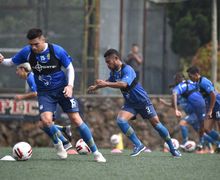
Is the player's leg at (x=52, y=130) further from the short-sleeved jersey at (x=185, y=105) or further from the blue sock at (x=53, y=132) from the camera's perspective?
the short-sleeved jersey at (x=185, y=105)

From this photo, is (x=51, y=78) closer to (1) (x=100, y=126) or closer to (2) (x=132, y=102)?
(2) (x=132, y=102)

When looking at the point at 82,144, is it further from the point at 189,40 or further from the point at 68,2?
the point at 189,40

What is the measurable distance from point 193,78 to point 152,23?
22.4 feet

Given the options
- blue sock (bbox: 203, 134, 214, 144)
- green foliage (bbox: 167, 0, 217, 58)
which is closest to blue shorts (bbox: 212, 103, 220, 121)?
blue sock (bbox: 203, 134, 214, 144)

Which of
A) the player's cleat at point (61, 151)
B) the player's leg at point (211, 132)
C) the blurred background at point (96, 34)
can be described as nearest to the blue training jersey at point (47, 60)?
the player's cleat at point (61, 151)

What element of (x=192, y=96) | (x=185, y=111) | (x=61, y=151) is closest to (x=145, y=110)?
(x=61, y=151)

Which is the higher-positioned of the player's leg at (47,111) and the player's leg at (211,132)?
the player's leg at (47,111)

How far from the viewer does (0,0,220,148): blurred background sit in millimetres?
24266

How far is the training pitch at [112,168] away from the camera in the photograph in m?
13.3

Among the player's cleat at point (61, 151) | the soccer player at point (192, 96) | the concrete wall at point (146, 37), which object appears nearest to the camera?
the player's cleat at point (61, 151)

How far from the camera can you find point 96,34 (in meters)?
24.6

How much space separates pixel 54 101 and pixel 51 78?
40 cm

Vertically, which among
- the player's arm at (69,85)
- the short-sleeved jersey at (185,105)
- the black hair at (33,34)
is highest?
the black hair at (33,34)

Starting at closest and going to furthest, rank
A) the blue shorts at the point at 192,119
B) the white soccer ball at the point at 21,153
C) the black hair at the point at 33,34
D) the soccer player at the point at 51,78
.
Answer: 1. the black hair at the point at 33,34
2. the soccer player at the point at 51,78
3. the white soccer ball at the point at 21,153
4. the blue shorts at the point at 192,119
